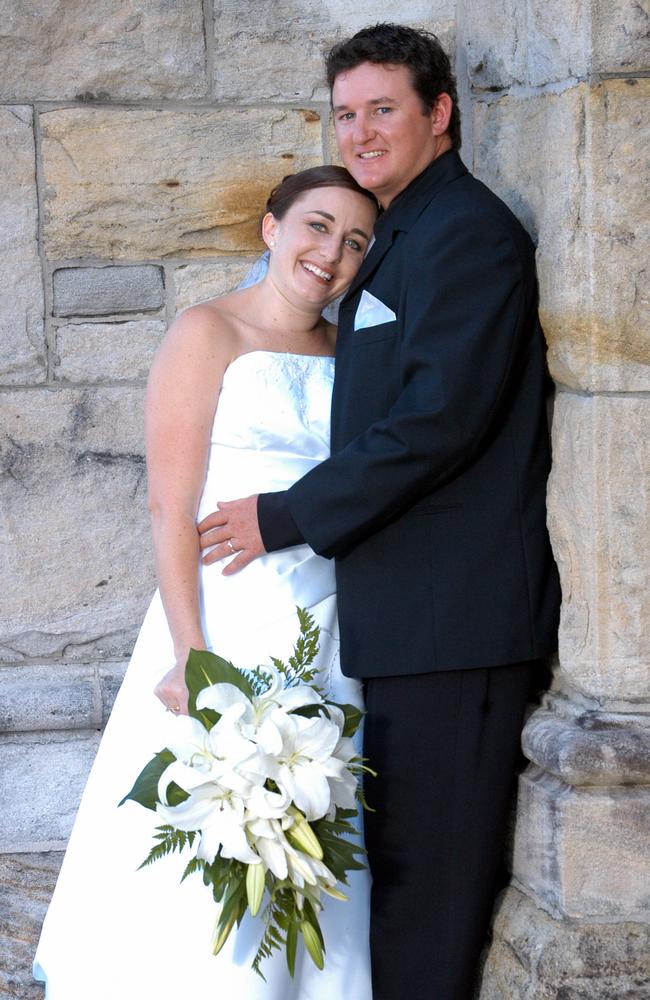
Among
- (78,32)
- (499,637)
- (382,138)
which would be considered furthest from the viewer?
(78,32)

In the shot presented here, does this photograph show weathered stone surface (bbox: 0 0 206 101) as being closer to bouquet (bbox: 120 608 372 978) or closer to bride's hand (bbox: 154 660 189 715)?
bride's hand (bbox: 154 660 189 715)

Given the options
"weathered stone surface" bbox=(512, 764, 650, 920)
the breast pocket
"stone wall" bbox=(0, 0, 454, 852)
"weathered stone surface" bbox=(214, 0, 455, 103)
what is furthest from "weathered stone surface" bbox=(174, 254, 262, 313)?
"weathered stone surface" bbox=(512, 764, 650, 920)

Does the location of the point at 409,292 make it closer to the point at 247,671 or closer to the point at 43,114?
the point at 247,671

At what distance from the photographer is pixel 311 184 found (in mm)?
2602

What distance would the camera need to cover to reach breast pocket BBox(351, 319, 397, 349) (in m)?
2.31

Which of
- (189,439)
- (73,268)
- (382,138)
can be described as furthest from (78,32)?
(189,439)

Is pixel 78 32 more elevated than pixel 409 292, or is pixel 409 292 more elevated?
pixel 78 32

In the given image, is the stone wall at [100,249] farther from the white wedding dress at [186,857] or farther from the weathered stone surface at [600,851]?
the weathered stone surface at [600,851]

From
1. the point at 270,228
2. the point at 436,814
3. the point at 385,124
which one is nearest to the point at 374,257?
the point at 385,124

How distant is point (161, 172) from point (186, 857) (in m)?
1.69

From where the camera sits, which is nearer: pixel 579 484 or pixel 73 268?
pixel 579 484

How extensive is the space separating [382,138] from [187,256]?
870 mm

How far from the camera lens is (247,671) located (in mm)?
2342

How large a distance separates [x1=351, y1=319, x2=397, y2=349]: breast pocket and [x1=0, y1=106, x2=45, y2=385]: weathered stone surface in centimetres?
109
